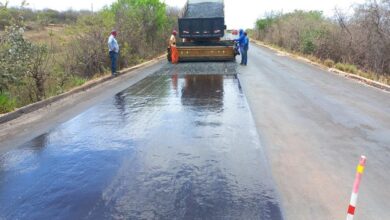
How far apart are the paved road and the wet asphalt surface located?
0.33m

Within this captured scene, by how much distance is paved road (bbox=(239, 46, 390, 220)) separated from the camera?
15.6ft

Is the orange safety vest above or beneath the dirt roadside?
above

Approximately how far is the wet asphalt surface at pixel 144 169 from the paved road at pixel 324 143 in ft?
1.09

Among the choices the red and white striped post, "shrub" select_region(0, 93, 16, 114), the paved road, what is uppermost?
the red and white striped post

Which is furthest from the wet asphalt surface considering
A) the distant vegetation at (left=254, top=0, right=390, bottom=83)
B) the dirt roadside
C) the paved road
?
the distant vegetation at (left=254, top=0, right=390, bottom=83)

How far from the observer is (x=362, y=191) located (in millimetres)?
5082

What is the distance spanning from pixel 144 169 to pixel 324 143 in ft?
11.0

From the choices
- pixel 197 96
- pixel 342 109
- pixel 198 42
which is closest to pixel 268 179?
pixel 342 109

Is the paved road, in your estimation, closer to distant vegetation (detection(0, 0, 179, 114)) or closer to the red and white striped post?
the red and white striped post

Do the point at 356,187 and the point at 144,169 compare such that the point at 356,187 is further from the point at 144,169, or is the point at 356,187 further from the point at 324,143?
the point at 324,143

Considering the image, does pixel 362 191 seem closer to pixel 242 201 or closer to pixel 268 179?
pixel 268 179

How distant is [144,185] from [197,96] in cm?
678

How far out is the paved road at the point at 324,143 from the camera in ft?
15.6

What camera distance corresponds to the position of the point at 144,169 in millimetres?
5762
